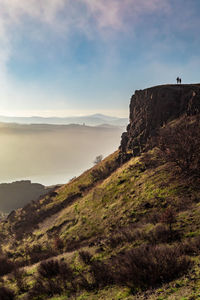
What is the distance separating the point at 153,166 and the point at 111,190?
10.4 m

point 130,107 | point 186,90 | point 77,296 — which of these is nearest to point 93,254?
point 77,296

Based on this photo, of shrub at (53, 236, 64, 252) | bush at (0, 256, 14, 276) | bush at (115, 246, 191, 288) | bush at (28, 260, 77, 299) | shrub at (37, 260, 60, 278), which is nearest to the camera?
bush at (115, 246, 191, 288)

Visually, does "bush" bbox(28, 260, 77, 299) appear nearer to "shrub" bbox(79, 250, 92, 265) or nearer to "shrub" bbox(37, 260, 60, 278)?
"shrub" bbox(37, 260, 60, 278)

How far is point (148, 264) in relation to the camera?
350 inches

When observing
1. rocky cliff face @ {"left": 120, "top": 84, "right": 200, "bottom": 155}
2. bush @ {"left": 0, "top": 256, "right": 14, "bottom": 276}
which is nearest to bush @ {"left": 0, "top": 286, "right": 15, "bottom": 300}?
bush @ {"left": 0, "top": 256, "right": 14, "bottom": 276}

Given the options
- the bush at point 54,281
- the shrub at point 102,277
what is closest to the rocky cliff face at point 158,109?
the bush at point 54,281

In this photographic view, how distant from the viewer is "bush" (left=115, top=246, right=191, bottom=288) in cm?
837

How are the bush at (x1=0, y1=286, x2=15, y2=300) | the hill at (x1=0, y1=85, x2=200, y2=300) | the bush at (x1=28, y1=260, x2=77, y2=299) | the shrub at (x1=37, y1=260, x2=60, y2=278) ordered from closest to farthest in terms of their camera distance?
the hill at (x1=0, y1=85, x2=200, y2=300) < the bush at (x1=28, y1=260, x2=77, y2=299) < the bush at (x1=0, y1=286, x2=15, y2=300) < the shrub at (x1=37, y1=260, x2=60, y2=278)

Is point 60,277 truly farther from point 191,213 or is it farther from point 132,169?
point 132,169

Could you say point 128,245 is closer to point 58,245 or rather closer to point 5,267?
point 58,245

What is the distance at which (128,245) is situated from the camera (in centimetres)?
1522

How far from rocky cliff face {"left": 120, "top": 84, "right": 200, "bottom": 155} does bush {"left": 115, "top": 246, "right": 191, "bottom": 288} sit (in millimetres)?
39985

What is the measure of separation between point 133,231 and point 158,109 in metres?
42.4

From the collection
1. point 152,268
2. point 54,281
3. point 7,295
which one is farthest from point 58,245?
point 152,268
